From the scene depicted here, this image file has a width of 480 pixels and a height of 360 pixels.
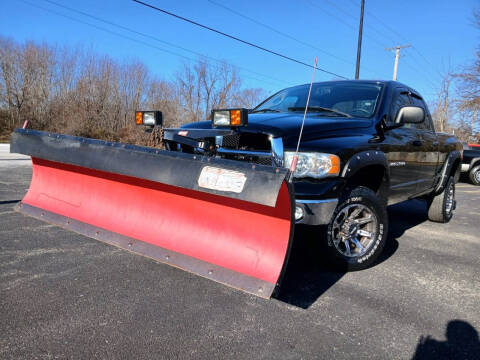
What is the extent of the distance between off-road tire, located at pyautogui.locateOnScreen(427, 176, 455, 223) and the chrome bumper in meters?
3.77

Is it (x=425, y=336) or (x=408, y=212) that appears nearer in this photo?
(x=425, y=336)

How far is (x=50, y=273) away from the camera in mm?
2928

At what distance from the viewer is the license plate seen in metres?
2.27

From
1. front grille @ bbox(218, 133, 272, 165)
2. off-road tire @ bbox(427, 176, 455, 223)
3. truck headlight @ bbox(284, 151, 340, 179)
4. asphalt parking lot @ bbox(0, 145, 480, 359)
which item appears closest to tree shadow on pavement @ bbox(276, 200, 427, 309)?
asphalt parking lot @ bbox(0, 145, 480, 359)

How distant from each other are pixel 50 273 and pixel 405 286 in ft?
9.76

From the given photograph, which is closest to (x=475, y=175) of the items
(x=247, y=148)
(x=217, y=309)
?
(x=247, y=148)

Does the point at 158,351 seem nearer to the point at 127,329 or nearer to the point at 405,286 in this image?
the point at 127,329

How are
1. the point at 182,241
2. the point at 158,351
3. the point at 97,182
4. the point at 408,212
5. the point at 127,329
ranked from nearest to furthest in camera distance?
the point at 158,351
the point at 127,329
the point at 182,241
the point at 97,182
the point at 408,212

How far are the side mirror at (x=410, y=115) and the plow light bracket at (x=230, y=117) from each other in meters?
1.82

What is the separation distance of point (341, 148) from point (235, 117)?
90cm

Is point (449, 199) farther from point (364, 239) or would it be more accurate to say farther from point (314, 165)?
point (314, 165)

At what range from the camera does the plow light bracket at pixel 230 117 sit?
2.91 meters

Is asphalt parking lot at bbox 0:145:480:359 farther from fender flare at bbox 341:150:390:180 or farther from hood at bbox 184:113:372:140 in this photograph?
hood at bbox 184:113:372:140

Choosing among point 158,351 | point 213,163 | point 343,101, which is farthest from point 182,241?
point 343,101
